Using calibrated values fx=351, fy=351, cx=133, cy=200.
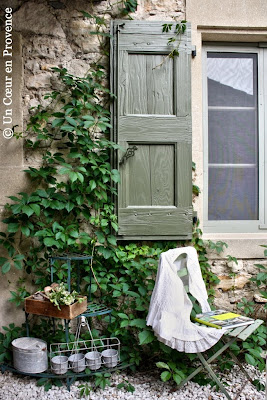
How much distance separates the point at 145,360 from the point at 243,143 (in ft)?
6.49

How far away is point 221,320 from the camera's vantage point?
2365 mm

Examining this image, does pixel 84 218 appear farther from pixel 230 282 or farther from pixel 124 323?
pixel 230 282

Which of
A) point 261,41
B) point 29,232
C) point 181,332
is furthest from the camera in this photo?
point 261,41

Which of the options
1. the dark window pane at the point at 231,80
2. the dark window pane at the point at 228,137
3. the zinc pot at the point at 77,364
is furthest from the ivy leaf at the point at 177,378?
the dark window pane at the point at 231,80

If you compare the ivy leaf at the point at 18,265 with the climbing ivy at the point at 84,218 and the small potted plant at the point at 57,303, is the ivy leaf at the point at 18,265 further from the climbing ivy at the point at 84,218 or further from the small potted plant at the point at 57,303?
the small potted plant at the point at 57,303

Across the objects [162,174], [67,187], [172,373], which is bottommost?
Result: [172,373]

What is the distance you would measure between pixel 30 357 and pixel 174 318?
3.36 feet

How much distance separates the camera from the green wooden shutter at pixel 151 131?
2.80m

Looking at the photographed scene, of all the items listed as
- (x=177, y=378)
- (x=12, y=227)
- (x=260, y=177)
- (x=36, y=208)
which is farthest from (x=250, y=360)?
(x=12, y=227)

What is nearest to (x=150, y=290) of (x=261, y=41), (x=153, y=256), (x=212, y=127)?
(x=153, y=256)

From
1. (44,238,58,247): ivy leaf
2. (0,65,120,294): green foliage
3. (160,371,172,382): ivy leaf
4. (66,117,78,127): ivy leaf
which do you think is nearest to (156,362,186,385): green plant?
(160,371,172,382): ivy leaf

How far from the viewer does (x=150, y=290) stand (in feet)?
8.86

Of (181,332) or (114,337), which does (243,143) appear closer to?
(181,332)

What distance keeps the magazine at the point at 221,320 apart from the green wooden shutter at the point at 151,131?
2.15 feet
